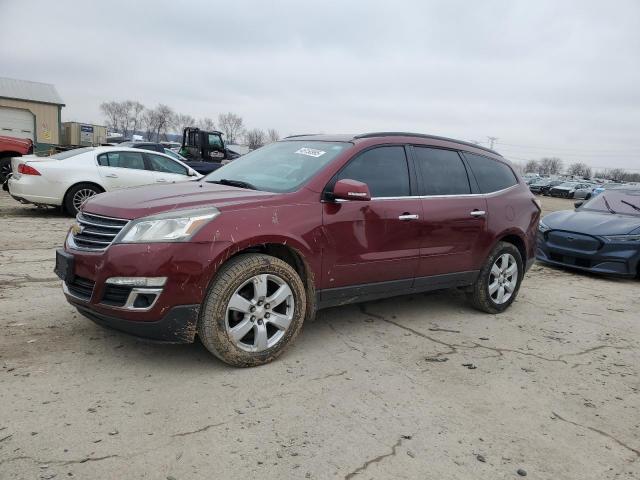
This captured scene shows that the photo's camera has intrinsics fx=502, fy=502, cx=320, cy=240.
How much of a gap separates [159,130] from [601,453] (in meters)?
102

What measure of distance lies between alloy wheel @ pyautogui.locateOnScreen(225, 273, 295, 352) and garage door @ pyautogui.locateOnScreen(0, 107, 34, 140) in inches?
1634

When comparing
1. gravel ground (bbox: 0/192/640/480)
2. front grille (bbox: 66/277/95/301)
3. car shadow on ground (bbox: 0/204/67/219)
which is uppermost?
front grille (bbox: 66/277/95/301)

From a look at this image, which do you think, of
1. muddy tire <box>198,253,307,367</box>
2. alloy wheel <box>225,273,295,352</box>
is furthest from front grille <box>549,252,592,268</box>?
alloy wheel <box>225,273,295,352</box>

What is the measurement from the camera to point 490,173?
530 centimetres

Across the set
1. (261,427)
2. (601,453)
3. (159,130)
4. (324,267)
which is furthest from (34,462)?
(159,130)

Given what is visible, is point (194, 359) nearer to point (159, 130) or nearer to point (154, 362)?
point (154, 362)

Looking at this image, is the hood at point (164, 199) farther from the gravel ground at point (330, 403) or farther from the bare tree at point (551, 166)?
the bare tree at point (551, 166)

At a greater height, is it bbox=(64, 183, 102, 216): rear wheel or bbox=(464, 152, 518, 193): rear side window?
bbox=(464, 152, 518, 193): rear side window

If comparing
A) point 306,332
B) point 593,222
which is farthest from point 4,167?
point 593,222

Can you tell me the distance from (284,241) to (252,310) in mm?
525

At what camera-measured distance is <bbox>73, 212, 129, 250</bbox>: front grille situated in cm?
328

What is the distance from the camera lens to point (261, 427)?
2.76 metres

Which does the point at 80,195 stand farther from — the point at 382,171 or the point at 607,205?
the point at 607,205

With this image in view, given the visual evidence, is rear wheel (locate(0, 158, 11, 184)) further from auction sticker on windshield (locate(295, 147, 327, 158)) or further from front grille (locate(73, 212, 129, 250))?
auction sticker on windshield (locate(295, 147, 327, 158))
